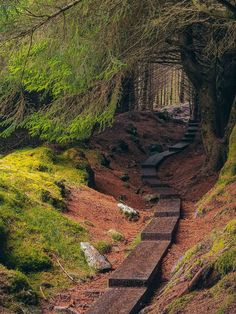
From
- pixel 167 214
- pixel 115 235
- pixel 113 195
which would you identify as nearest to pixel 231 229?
pixel 115 235

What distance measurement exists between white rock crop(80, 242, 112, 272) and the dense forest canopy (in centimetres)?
307

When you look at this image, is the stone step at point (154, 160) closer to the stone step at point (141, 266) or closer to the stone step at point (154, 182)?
the stone step at point (154, 182)

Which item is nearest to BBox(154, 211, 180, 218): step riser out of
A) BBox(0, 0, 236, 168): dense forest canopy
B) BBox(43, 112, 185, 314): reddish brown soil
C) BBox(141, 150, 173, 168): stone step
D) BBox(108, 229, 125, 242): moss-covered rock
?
BBox(43, 112, 185, 314): reddish brown soil

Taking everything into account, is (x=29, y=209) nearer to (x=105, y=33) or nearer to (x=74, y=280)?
(x=74, y=280)

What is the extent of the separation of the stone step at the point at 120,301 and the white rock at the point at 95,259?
138 cm

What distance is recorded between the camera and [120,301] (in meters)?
6.20

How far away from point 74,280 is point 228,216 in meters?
2.85

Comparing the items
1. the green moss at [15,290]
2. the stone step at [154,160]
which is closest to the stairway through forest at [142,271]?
the green moss at [15,290]

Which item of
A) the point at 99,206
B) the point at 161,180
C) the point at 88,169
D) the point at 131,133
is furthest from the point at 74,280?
the point at 131,133

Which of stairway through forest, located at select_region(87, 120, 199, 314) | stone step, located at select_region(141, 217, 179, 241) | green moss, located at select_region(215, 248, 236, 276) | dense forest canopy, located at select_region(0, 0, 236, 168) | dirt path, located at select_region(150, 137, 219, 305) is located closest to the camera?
green moss, located at select_region(215, 248, 236, 276)

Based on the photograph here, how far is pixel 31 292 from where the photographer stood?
6.57 meters

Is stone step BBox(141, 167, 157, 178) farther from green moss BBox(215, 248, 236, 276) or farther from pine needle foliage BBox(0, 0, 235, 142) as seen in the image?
green moss BBox(215, 248, 236, 276)

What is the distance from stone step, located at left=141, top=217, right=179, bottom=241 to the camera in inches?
354

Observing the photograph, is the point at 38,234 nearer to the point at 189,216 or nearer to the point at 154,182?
the point at 189,216
